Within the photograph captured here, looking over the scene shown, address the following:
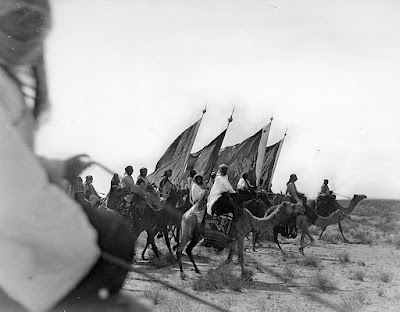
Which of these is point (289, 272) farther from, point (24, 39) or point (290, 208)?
point (24, 39)

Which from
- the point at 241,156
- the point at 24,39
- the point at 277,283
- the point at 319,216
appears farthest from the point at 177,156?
the point at 24,39

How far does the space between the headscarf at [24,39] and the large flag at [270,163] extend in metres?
17.5

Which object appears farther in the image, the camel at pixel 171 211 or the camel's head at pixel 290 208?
the camel's head at pixel 290 208

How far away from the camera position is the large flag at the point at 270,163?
22.7 metres

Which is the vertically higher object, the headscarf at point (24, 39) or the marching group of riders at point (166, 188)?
the headscarf at point (24, 39)

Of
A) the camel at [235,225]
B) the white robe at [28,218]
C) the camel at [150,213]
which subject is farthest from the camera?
the camel at [150,213]

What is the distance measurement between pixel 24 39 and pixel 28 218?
183 cm

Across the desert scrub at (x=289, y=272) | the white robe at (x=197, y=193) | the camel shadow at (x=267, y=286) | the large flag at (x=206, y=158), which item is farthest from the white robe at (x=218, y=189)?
the large flag at (x=206, y=158)

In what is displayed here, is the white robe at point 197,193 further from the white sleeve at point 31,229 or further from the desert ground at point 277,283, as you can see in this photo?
the white sleeve at point 31,229

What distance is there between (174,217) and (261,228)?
7.40 feet

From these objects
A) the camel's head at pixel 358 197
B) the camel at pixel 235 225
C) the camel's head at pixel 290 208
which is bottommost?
the camel at pixel 235 225

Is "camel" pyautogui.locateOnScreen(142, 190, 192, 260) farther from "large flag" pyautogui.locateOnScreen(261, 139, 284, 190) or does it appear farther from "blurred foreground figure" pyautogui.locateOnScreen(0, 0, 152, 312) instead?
"large flag" pyautogui.locateOnScreen(261, 139, 284, 190)

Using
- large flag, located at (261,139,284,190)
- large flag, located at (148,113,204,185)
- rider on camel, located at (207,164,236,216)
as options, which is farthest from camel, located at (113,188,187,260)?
large flag, located at (261,139,284,190)

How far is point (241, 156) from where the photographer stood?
65.6 feet
